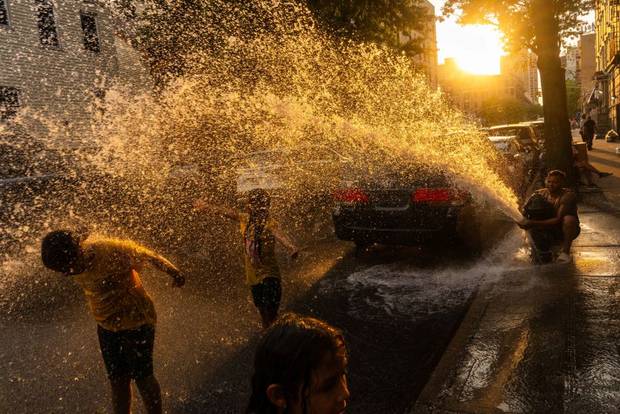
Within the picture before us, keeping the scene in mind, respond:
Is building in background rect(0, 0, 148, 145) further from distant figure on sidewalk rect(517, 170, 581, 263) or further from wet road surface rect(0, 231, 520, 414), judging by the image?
distant figure on sidewalk rect(517, 170, 581, 263)

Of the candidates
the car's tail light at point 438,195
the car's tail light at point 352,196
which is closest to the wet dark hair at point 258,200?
the car's tail light at point 352,196

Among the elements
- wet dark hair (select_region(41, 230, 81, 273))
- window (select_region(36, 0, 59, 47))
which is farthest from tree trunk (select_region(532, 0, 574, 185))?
window (select_region(36, 0, 59, 47))

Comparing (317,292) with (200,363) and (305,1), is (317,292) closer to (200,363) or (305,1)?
(200,363)

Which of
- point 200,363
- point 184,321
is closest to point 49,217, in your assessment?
point 184,321

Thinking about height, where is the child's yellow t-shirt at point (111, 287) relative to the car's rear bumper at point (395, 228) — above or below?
above

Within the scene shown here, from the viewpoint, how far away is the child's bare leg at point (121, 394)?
3.19 meters

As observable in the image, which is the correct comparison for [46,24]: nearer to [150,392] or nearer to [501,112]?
[150,392]

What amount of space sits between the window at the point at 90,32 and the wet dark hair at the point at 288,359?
23.8m

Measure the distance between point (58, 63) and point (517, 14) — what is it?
17.7 m

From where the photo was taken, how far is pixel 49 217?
9.73m

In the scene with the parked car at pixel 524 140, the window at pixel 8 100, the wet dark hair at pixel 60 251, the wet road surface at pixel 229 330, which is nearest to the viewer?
the wet dark hair at pixel 60 251

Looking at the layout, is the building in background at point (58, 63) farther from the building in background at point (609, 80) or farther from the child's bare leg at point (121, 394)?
the building in background at point (609, 80)

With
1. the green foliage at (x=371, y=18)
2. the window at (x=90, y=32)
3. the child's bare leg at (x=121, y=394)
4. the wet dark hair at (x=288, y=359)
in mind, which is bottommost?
the child's bare leg at (x=121, y=394)

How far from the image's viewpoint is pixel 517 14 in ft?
51.7
